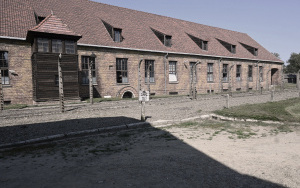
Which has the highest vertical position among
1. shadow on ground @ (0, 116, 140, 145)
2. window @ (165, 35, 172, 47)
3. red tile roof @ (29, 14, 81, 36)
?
window @ (165, 35, 172, 47)

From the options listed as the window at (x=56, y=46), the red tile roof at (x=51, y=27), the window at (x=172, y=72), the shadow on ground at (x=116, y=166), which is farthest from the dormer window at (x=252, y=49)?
the shadow on ground at (x=116, y=166)

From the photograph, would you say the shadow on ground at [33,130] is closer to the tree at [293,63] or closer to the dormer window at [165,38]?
the dormer window at [165,38]

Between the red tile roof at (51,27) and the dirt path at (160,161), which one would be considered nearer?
the dirt path at (160,161)

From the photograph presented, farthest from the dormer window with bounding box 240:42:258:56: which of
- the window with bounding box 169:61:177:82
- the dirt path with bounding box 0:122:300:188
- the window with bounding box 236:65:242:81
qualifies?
the dirt path with bounding box 0:122:300:188

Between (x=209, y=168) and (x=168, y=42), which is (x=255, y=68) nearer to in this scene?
(x=168, y=42)

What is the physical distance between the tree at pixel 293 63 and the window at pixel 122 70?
238ft

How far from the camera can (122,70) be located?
20641 mm

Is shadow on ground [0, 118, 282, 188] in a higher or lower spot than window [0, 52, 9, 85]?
lower

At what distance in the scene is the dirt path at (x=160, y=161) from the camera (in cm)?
331

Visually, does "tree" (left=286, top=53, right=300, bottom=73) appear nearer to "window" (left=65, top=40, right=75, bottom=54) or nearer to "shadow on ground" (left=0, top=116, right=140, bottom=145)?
"window" (left=65, top=40, right=75, bottom=54)

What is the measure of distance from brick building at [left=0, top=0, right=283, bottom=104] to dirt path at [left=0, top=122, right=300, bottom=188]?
11.5 meters

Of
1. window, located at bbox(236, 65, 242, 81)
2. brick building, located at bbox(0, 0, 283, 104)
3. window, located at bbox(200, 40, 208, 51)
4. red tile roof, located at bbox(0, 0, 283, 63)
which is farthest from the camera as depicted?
window, located at bbox(236, 65, 242, 81)

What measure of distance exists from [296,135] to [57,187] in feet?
20.2

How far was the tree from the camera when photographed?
239ft
